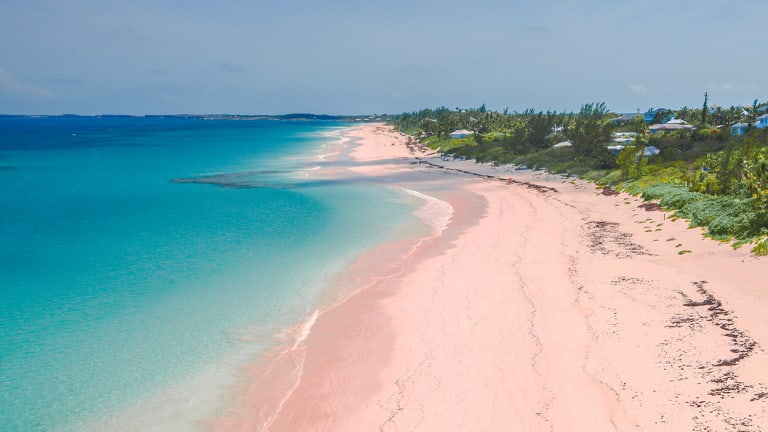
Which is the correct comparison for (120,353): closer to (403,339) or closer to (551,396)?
(403,339)

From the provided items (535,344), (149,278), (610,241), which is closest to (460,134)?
(610,241)

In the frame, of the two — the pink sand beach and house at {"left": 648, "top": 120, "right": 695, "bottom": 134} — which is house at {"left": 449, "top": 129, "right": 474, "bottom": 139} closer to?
house at {"left": 648, "top": 120, "right": 695, "bottom": 134}

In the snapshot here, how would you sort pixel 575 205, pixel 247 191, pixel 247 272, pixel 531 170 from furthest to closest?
pixel 531 170 < pixel 247 191 < pixel 575 205 < pixel 247 272

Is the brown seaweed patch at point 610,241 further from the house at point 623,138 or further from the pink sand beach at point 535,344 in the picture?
the house at point 623,138

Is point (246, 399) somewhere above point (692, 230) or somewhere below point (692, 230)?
below

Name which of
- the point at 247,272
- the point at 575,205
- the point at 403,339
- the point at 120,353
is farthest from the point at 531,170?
the point at 120,353
